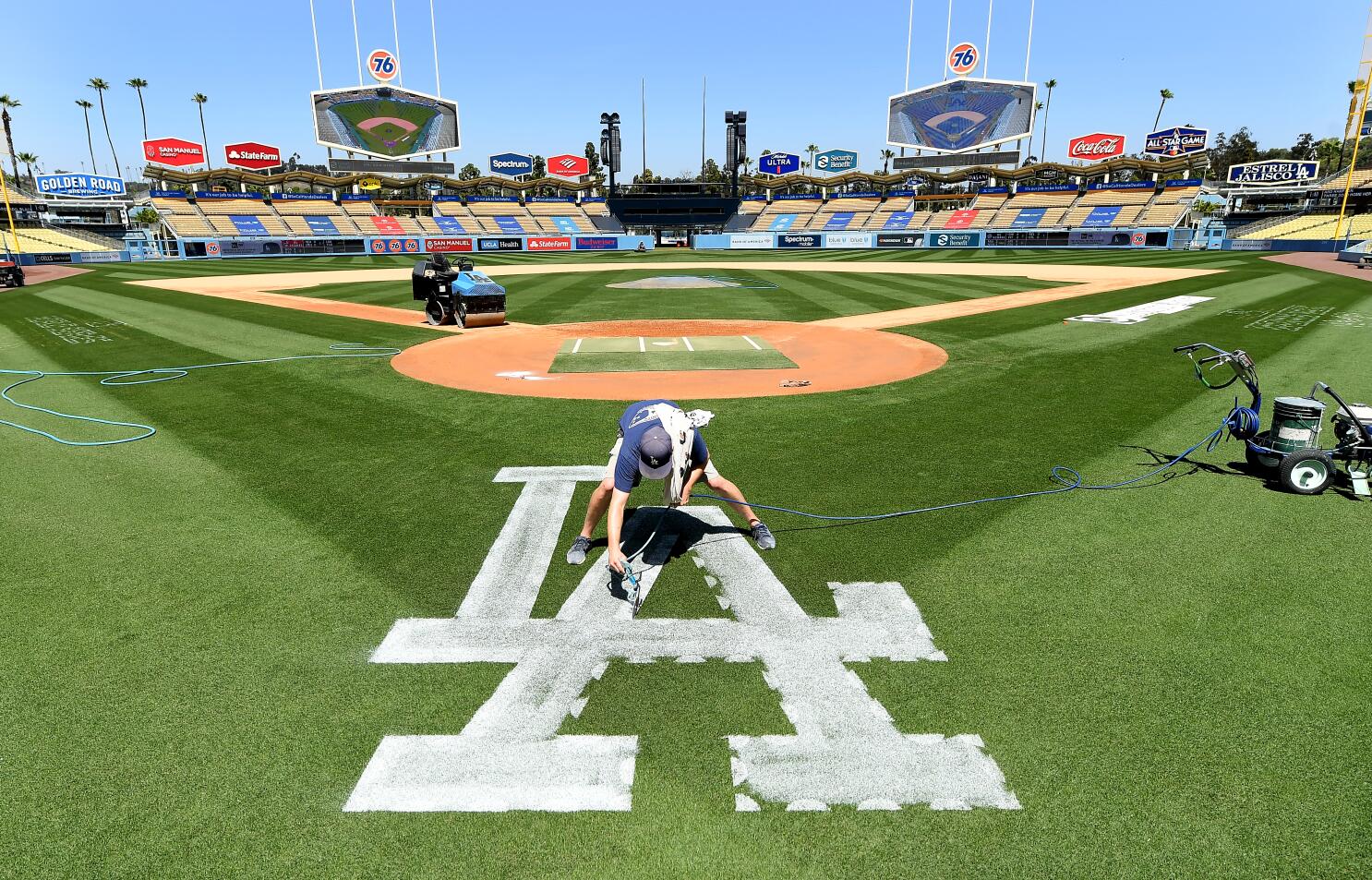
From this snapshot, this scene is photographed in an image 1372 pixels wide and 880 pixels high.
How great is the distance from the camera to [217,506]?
8461 millimetres

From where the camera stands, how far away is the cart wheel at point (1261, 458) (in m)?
8.76

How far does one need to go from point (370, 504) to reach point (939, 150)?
94.6m

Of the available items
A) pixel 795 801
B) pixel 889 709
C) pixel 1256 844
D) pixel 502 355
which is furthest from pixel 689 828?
pixel 502 355

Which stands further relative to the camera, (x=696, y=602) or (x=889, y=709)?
(x=696, y=602)

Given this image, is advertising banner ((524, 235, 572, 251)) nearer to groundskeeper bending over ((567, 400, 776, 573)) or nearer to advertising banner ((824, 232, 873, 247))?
advertising banner ((824, 232, 873, 247))

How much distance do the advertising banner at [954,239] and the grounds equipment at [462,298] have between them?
6873 cm

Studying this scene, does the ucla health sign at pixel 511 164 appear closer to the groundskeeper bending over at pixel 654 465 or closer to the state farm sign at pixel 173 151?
the state farm sign at pixel 173 151

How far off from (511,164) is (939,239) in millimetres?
56352

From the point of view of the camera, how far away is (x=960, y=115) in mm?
85562

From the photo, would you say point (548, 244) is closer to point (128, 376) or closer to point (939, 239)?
point (939, 239)

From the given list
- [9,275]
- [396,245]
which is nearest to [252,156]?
[396,245]

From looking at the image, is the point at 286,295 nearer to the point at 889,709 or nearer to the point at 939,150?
the point at 889,709

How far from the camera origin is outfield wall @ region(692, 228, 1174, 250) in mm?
70688

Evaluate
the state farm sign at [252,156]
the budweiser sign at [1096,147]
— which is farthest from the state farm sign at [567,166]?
the budweiser sign at [1096,147]
